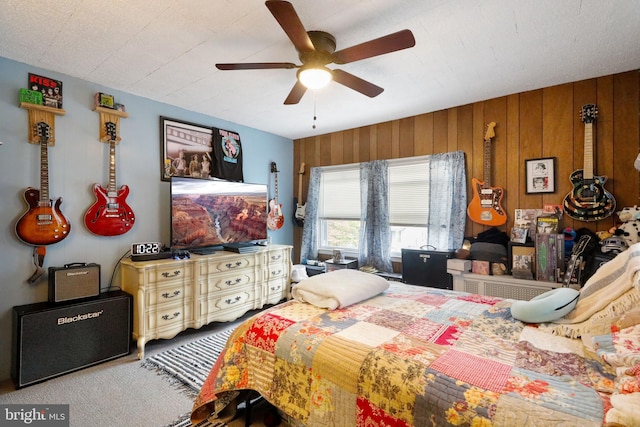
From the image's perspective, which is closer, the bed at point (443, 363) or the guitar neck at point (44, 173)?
the bed at point (443, 363)

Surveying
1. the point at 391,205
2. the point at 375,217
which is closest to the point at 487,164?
the point at 391,205

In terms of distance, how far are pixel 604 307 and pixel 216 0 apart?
2.47m

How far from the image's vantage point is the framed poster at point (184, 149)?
3197 mm

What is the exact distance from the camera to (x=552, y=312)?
1493 mm

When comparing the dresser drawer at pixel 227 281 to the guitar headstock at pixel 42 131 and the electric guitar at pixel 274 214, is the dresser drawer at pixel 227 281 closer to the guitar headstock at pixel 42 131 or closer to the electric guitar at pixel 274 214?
the electric guitar at pixel 274 214

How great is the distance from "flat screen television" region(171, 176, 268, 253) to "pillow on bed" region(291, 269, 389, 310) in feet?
5.57

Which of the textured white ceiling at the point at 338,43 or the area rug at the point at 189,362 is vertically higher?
the textured white ceiling at the point at 338,43

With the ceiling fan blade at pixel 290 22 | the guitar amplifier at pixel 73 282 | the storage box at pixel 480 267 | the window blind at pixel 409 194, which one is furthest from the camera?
the window blind at pixel 409 194

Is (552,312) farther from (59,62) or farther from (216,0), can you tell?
(59,62)

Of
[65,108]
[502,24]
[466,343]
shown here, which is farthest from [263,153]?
[466,343]

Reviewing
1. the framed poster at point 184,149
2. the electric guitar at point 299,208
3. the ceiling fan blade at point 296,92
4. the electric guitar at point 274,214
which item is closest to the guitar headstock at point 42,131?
the framed poster at point 184,149

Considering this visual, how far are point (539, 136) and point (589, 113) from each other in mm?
381

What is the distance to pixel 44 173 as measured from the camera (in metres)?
2.38

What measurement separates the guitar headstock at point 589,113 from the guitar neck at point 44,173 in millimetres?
4531
